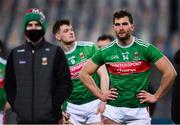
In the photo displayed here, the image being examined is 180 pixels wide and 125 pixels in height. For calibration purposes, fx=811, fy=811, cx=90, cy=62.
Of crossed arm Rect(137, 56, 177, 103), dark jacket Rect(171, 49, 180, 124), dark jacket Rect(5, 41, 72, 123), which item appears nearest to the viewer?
dark jacket Rect(5, 41, 72, 123)

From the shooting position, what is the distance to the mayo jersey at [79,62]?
1178cm

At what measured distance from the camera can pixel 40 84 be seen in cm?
914

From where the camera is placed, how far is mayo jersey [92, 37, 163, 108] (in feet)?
32.9

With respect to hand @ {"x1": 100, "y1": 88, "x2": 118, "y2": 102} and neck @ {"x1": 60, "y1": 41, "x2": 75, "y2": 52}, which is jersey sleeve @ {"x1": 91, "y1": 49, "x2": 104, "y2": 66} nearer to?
hand @ {"x1": 100, "y1": 88, "x2": 118, "y2": 102}

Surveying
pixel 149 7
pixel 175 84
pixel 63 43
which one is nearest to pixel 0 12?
pixel 149 7

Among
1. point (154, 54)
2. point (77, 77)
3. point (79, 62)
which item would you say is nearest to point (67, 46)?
point (79, 62)

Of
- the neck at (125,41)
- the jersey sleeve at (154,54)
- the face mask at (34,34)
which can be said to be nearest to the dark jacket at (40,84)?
the face mask at (34,34)

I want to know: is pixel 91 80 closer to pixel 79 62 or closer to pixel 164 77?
pixel 164 77

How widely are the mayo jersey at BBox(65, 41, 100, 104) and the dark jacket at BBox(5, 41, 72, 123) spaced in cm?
248

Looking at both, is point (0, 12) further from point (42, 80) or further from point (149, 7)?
point (42, 80)

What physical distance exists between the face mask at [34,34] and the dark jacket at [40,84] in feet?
0.28

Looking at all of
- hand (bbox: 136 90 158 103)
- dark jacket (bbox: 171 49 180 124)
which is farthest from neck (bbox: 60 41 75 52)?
hand (bbox: 136 90 158 103)

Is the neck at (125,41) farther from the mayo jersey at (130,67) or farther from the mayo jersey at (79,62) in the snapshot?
the mayo jersey at (79,62)

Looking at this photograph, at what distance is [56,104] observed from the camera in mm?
9180
